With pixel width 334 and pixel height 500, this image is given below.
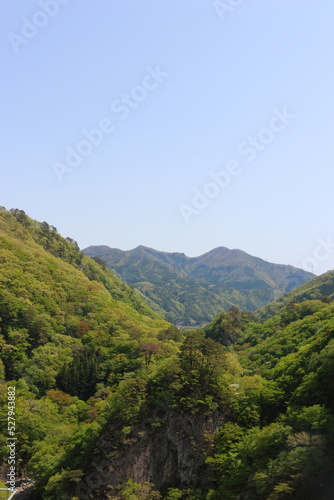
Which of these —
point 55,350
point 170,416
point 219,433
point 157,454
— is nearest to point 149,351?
point 170,416

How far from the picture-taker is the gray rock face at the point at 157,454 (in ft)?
145

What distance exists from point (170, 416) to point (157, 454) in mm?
4902

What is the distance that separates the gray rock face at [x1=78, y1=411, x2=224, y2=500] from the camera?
4428 cm

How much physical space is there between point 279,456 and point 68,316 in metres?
69.7

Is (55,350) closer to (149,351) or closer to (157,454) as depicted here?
(149,351)

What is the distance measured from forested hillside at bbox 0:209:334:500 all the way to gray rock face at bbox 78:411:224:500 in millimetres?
123

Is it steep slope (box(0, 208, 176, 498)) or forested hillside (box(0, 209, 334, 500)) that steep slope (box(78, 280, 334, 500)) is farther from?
steep slope (box(0, 208, 176, 498))

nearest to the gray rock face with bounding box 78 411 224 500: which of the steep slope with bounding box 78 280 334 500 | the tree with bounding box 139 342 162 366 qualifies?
the steep slope with bounding box 78 280 334 500

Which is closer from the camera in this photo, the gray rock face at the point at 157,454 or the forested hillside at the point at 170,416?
the forested hillside at the point at 170,416

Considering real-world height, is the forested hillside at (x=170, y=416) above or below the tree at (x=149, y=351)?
below

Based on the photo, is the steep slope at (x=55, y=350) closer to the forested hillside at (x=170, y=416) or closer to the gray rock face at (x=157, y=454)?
the forested hillside at (x=170, y=416)

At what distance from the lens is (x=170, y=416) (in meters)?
47.0

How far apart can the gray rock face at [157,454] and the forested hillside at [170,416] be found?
0.12m

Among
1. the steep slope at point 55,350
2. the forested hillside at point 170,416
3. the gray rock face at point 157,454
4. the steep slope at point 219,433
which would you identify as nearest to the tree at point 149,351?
the steep slope at point 55,350
